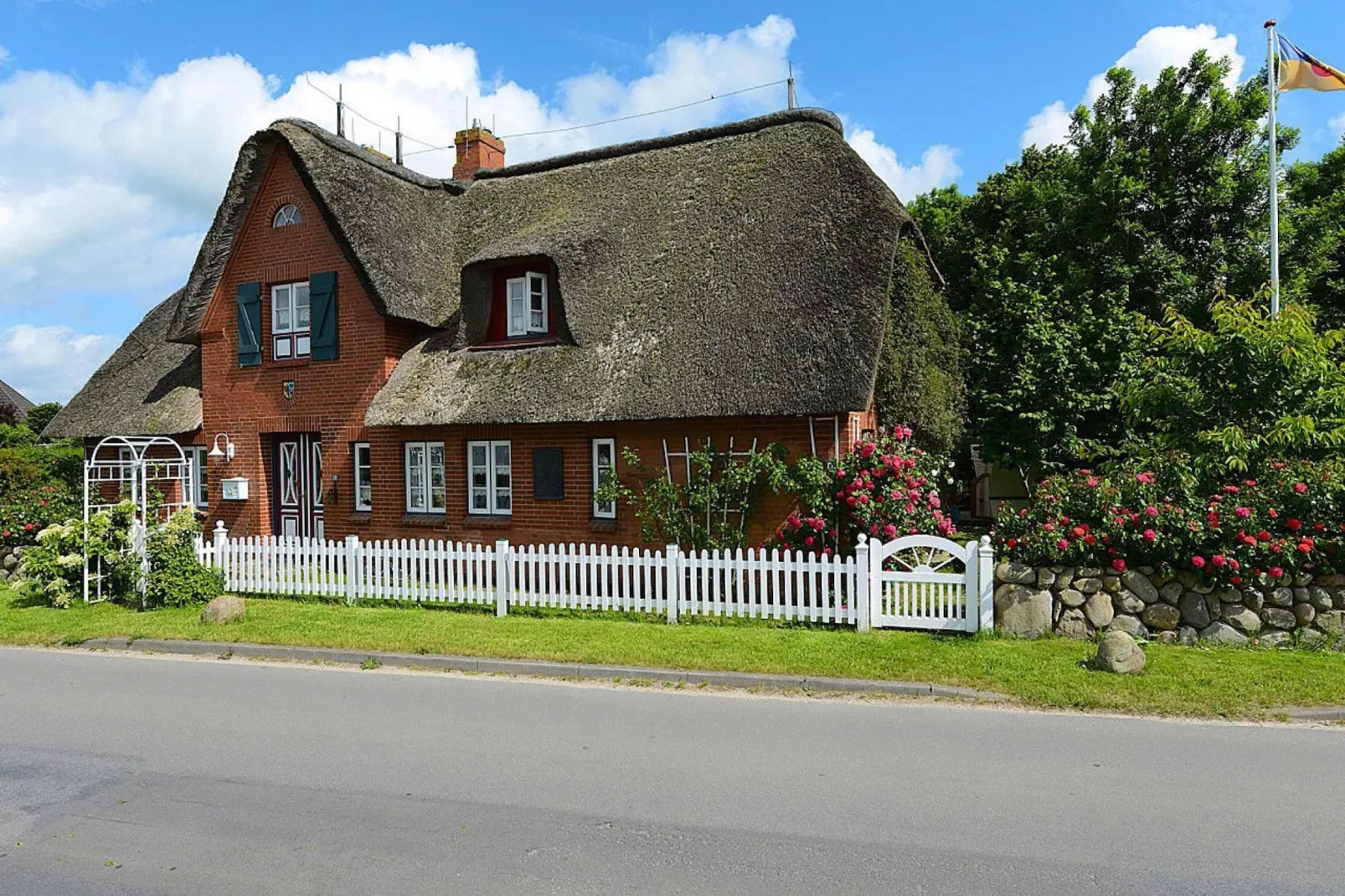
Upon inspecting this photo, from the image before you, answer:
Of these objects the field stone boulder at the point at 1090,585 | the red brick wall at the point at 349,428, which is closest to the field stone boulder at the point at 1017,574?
the field stone boulder at the point at 1090,585

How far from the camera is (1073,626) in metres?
9.69

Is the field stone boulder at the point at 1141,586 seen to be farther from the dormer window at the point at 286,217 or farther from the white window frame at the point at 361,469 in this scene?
the dormer window at the point at 286,217

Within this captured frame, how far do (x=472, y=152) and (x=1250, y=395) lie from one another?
16.9 meters

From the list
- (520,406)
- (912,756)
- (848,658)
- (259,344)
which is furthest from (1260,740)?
(259,344)

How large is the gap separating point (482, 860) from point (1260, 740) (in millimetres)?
5757

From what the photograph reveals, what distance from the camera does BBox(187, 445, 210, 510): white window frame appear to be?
60.6 ft

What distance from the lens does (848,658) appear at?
29.6 feet

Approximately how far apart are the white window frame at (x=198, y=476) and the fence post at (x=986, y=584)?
15.5m

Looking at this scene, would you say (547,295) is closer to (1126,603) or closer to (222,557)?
(222,557)

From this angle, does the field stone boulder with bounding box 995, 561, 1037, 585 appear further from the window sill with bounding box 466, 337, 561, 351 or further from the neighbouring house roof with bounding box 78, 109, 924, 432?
the window sill with bounding box 466, 337, 561, 351

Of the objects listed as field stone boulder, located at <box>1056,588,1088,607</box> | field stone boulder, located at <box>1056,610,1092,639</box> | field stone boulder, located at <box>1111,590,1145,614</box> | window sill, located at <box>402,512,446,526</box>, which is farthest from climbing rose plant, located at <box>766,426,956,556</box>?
window sill, located at <box>402,512,446,526</box>

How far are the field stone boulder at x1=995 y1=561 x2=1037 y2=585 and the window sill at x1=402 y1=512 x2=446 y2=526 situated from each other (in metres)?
9.28

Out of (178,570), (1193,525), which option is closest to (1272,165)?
(1193,525)

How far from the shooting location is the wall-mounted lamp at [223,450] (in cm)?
1711
